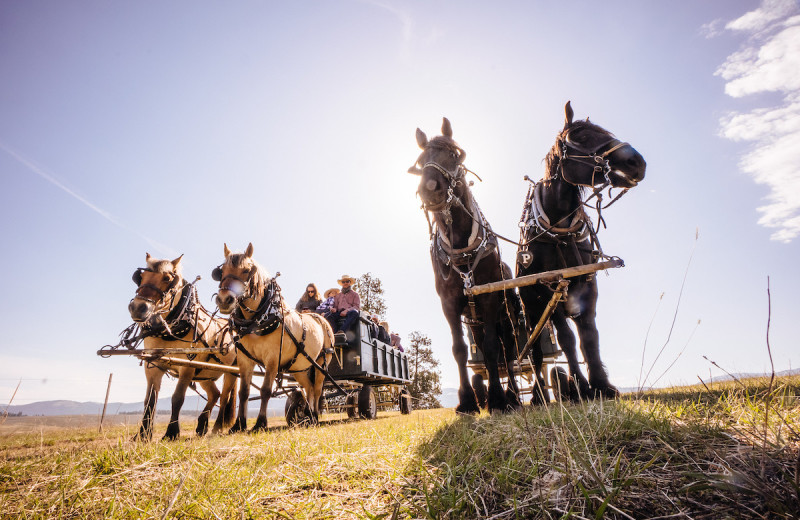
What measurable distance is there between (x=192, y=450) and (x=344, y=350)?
5.71 meters

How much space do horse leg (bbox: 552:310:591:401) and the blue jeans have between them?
205 inches

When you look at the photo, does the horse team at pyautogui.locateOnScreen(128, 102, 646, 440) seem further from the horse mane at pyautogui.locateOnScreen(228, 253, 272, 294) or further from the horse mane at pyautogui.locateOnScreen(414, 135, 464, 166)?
the horse mane at pyautogui.locateOnScreen(228, 253, 272, 294)

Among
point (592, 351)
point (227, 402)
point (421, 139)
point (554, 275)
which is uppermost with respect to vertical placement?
point (421, 139)

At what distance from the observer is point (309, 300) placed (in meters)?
9.77

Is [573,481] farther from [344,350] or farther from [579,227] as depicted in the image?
[344,350]

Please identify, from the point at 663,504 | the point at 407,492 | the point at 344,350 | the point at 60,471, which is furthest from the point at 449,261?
the point at 344,350

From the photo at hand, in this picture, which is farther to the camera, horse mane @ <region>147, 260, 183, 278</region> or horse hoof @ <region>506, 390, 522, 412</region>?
horse mane @ <region>147, 260, 183, 278</region>

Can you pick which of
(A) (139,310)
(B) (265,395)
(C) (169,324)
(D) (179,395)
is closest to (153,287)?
(A) (139,310)

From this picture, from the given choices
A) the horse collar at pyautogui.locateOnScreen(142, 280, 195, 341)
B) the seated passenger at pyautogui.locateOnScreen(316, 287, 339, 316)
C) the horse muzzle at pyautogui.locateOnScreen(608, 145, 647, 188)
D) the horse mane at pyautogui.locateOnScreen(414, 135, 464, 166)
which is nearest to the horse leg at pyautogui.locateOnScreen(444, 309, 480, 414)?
the horse mane at pyautogui.locateOnScreen(414, 135, 464, 166)

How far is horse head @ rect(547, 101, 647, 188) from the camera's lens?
3.24 m

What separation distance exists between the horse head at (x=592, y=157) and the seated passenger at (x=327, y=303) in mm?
6489

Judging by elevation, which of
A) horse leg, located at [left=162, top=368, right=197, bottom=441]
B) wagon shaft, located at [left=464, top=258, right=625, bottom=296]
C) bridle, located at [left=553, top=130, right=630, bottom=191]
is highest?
bridle, located at [left=553, top=130, right=630, bottom=191]

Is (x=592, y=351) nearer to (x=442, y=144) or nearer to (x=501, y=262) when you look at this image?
(x=501, y=262)

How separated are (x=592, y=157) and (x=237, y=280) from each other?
4782 millimetres
